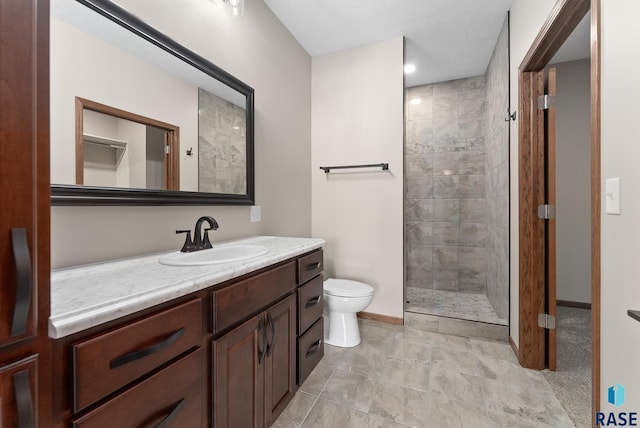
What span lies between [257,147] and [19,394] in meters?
1.78

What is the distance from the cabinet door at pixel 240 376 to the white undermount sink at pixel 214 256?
0.29 m

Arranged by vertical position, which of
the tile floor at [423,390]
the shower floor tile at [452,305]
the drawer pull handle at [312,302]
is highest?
the drawer pull handle at [312,302]

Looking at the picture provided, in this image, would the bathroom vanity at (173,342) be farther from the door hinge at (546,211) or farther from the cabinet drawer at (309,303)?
the door hinge at (546,211)

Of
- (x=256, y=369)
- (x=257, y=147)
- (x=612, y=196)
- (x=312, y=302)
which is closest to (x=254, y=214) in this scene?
(x=257, y=147)

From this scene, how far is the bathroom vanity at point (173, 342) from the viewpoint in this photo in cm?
61

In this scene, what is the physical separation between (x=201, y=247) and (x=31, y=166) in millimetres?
969

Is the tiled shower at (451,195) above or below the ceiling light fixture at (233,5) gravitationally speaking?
below

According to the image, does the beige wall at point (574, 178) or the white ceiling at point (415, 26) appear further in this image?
the beige wall at point (574, 178)

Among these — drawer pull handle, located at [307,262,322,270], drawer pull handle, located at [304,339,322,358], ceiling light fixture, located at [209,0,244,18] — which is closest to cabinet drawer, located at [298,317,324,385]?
drawer pull handle, located at [304,339,322,358]

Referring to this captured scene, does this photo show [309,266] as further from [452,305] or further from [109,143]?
[452,305]

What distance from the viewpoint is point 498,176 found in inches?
101

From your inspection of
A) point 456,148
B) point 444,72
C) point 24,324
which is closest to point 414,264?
point 456,148

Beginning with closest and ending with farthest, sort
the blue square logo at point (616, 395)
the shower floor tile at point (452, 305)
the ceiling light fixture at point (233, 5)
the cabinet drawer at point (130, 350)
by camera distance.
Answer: the cabinet drawer at point (130, 350), the blue square logo at point (616, 395), the ceiling light fixture at point (233, 5), the shower floor tile at point (452, 305)

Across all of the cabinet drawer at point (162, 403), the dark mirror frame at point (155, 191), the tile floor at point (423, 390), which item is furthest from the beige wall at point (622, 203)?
the dark mirror frame at point (155, 191)
